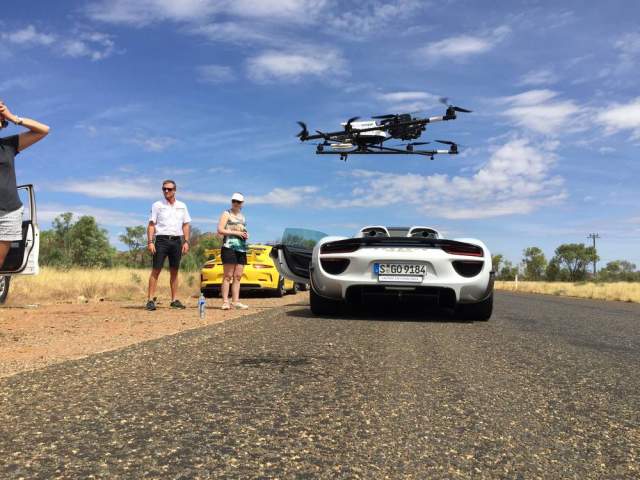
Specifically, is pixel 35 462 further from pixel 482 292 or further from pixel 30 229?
pixel 30 229

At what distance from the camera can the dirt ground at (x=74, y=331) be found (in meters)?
3.76

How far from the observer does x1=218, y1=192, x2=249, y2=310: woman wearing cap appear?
7637 mm

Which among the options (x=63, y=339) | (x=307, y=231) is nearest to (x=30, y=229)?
(x=63, y=339)

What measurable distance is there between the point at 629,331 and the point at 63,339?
21.3ft

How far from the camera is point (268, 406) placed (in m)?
2.36

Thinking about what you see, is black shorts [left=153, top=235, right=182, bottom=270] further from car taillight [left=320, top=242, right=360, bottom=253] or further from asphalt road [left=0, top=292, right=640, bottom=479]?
asphalt road [left=0, top=292, right=640, bottom=479]

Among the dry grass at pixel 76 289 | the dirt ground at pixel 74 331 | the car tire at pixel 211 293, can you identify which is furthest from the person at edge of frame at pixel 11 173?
the car tire at pixel 211 293

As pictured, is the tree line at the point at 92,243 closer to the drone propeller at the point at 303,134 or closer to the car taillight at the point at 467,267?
the drone propeller at the point at 303,134

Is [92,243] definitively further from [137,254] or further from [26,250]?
[26,250]

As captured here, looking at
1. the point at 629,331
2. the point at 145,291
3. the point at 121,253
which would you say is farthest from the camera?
the point at 121,253

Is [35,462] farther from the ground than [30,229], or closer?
closer

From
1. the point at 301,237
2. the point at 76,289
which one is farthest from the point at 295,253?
the point at 76,289

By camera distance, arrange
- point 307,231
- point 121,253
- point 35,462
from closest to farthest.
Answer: point 35,462 < point 307,231 < point 121,253

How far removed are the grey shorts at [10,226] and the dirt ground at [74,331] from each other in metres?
0.88
